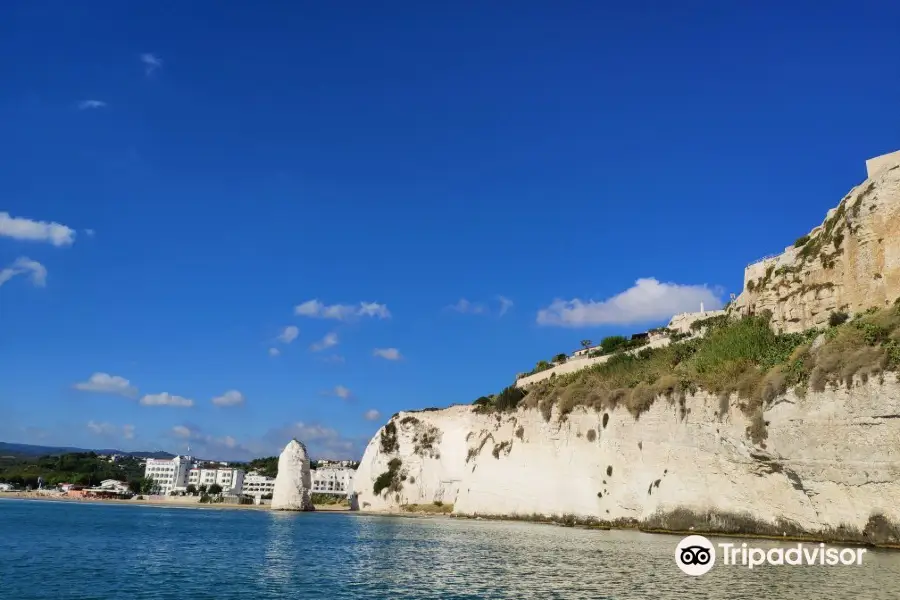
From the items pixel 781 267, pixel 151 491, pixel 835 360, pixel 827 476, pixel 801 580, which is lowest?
pixel 151 491

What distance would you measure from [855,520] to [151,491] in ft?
452

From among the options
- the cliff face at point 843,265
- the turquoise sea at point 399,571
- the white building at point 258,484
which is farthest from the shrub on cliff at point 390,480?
the white building at point 258,484

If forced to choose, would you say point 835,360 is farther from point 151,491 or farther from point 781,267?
point 151,491

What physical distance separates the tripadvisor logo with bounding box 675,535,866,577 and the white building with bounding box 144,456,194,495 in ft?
457

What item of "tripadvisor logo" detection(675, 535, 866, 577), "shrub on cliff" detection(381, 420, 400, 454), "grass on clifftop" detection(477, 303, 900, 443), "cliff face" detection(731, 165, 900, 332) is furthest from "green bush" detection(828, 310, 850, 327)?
"shrub on cliff" detection(381, 420, 400, 454)

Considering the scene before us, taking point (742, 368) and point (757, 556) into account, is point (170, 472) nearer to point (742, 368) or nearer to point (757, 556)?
point (742, 368)

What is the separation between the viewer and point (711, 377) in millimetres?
37281

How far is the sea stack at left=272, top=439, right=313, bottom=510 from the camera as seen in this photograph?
81.4 metres

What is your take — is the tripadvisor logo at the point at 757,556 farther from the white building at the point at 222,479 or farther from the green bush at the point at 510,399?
the white building at the point at 222,479

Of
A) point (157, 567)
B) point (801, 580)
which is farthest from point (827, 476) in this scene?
point (157, 567)

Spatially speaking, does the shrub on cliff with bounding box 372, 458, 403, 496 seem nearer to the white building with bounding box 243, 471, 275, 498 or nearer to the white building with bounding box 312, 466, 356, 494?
the white building with bounding box 312, 466, 356, 494

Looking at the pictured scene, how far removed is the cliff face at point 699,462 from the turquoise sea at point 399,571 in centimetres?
375

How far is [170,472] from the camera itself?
153250 mm

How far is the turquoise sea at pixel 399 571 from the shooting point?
16719 mm
